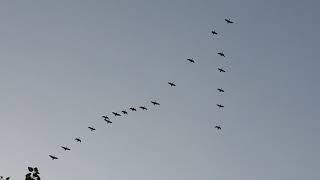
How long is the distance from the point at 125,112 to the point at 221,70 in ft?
65.3

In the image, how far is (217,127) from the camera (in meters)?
102

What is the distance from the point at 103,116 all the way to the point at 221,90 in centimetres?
2270

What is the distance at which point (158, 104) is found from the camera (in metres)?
103

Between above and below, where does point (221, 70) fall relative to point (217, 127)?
above

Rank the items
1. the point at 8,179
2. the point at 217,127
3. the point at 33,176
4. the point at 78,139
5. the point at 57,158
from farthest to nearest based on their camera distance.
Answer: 1. the point at 217,127
2. the point at 78,139
3. the point at 57,158
4. the point at 8,179
5. the point at 33,176

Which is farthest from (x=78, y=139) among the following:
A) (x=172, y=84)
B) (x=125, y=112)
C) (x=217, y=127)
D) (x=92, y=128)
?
(x=217, y=127)

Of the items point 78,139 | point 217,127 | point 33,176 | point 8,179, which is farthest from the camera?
point 217,127

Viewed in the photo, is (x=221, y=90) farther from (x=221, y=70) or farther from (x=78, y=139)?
(x=78, y=139)

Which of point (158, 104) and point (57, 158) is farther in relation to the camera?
point (158, 104)

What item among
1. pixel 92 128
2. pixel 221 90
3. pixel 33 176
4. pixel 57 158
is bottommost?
pixel 33 176

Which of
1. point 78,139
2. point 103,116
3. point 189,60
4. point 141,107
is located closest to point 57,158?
point 78,139

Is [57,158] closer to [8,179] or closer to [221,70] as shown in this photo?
[8,179]

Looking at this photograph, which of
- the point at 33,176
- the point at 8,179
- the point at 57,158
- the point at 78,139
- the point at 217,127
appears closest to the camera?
the point at 33,176

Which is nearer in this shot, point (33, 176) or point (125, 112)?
point (33, 176)
